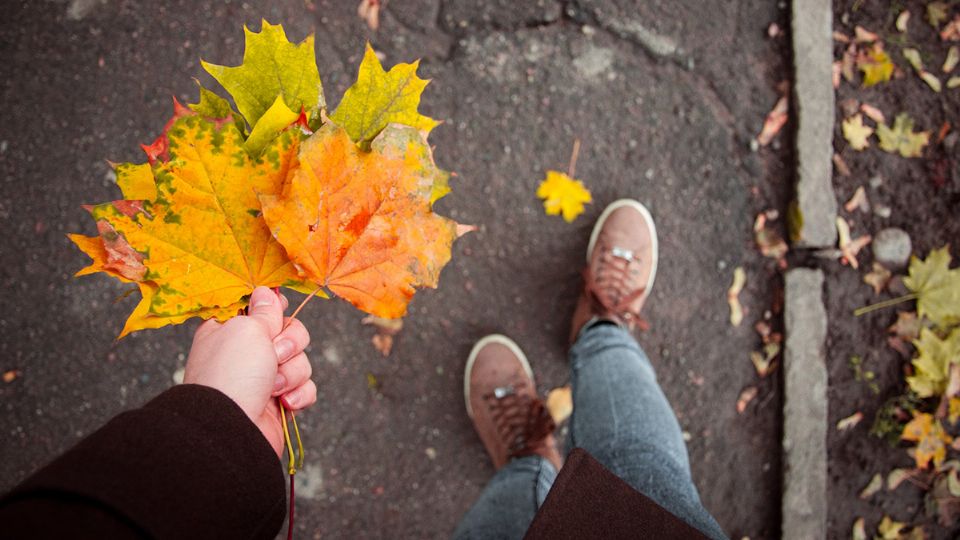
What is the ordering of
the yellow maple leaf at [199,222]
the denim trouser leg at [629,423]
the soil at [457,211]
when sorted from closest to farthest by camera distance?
the yellow maple leaf at [199,222], the denim trouser leg at [629,423], the soil at [457,211]

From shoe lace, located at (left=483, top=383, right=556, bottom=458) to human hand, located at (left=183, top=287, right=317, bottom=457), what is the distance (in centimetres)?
88

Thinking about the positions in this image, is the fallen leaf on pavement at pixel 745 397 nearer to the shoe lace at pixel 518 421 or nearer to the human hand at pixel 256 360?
the shoe lace at pixel 518 421

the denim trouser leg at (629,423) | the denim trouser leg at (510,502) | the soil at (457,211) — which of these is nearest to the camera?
the denim trouser leg at (629,423)

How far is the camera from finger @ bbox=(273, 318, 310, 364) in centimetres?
104

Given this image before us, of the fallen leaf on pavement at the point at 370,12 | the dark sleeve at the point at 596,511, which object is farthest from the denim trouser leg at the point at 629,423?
the fallen leaf on pavement at the point at 370,12

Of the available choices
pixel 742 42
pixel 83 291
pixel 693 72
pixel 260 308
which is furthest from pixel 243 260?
pixel 742 42

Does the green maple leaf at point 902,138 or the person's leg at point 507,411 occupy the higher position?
the green maple leaf at point 902,138

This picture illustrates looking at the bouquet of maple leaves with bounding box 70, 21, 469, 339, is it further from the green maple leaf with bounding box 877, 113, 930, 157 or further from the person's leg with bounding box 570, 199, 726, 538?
the green maple leaf with bounding box 877, 113, 930, 157

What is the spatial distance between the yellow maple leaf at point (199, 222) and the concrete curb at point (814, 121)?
1.80m

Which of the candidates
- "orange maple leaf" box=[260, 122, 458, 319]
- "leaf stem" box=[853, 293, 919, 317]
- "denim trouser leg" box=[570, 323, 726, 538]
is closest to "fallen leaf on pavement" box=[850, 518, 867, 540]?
"leaf stem" box=[853, 293, 919, 317]

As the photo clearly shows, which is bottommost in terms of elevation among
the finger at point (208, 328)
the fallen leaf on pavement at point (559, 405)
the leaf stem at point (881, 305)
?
the fallen leaf on pavement at point (559, 405)

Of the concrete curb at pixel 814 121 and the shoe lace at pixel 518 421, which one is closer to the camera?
the shoe lace at pixel 518 421

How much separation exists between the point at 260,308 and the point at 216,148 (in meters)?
0.27

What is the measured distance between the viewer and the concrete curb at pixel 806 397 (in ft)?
6.65
